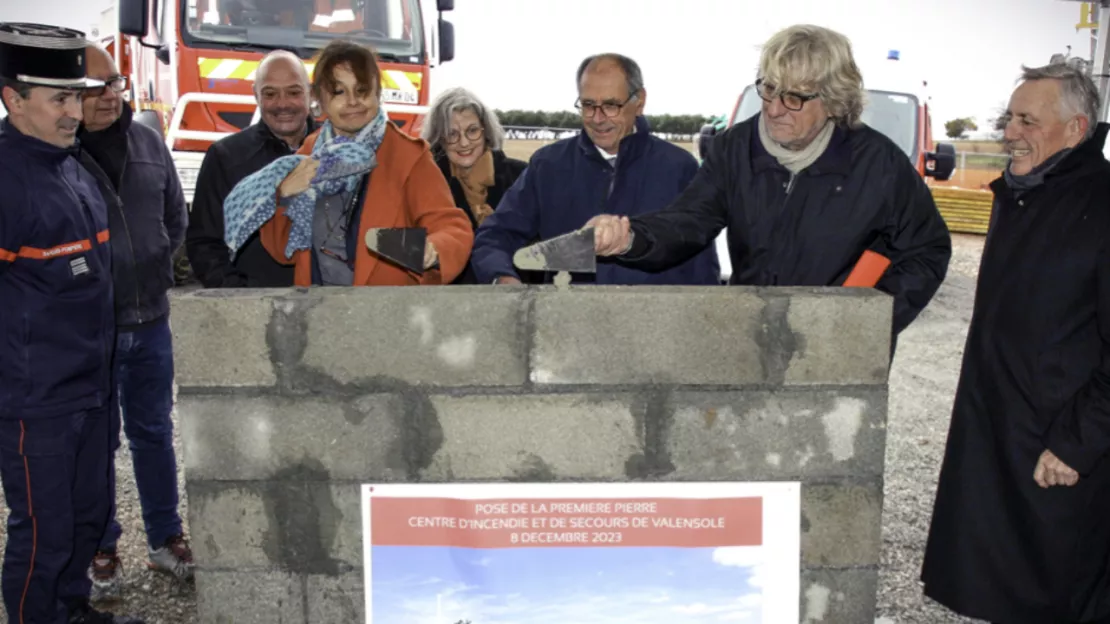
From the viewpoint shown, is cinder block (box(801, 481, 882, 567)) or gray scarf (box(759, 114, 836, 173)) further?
gray scarf (box(759, 114, 836, 173))

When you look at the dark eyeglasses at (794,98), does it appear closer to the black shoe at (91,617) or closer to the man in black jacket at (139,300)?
the man in black jacket at (139,300)

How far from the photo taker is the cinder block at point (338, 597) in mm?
2250

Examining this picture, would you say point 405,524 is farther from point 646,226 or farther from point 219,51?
point 219,51

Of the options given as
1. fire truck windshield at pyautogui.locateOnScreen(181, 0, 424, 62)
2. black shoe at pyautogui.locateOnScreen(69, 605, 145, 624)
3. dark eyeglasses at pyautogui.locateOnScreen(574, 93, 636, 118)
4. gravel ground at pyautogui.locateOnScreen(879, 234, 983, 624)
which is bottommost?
gravel ground at pyautogui.locateOnScreen(879, 234, 983, 624)

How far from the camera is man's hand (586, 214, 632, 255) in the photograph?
95.8 inches

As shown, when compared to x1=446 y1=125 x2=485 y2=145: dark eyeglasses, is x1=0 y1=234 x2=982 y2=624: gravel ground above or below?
below

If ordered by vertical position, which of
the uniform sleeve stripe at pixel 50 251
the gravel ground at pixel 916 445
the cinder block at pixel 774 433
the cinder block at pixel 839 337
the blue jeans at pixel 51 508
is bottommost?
the gravel ground at pixel 916 445

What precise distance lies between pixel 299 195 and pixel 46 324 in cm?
90

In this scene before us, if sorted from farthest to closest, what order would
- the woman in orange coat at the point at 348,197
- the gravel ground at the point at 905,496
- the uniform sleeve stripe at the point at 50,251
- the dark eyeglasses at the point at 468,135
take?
the dark eyeglasses at the point at 468,135
the gravel ground at the point at 905,496
the uniform sleeve stripe at the point at 50,251
the woman in orange coat at the point at 348,197

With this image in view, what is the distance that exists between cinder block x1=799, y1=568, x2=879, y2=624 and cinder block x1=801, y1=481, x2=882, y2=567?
0.03 metres

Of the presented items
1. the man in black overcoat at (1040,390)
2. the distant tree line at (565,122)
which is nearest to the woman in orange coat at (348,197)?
the man in black overcoat at (1040,390)

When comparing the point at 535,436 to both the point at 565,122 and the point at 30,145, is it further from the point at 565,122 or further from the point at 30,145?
the point at 565,122

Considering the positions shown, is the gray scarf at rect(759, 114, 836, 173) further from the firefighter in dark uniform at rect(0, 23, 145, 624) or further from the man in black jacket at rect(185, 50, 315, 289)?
the firefighter in dark uniform at rect(0, 23, 145, 624)

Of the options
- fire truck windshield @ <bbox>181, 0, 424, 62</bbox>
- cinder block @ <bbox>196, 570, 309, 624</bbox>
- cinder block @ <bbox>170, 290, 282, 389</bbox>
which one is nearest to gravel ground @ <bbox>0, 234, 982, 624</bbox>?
cinder block @ <bbox>196, 570, 309, 624</bbox>
